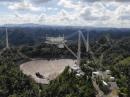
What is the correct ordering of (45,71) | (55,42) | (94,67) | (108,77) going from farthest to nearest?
(55,42), (45,71), (94,67), (108,77)

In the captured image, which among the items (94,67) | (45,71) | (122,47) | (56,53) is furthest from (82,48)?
(94,67)

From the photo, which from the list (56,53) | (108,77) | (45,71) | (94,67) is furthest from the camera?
(56,53)

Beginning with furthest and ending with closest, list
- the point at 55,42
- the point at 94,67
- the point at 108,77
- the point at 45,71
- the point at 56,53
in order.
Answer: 1. the point at 55,42
2. the point at 56,53
3. the point at 45,71
4. the point at 94,67
5. the point at 108,77

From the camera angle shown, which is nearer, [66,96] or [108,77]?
[66,96]

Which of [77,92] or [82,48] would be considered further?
[82,48]

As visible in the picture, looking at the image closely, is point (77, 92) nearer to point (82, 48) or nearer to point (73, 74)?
point (73, 74)

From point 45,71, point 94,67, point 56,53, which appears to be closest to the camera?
point 94,67

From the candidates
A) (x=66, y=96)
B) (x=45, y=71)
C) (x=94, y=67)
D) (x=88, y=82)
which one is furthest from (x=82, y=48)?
(x=66, y=96)

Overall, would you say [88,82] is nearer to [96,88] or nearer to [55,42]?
[96,88]
